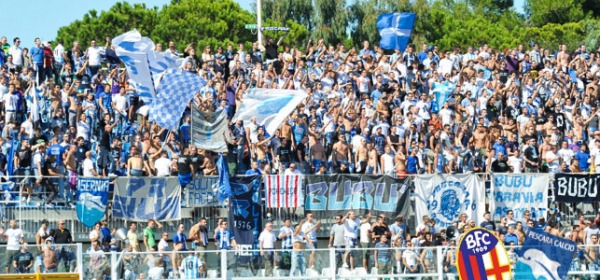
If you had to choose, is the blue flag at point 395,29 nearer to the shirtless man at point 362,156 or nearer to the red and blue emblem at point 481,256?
the shirtless man at point 362,156

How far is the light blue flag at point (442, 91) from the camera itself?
112 feet

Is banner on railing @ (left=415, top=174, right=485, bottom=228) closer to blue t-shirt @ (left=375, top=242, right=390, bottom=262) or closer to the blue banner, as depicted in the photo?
blue t-shirt @ (left=375, top=242, right=390, bottom=262)

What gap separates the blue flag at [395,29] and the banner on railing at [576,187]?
10.5 m

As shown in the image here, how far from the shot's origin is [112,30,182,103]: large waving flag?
2998cm

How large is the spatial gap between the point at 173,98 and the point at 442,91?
826 cm

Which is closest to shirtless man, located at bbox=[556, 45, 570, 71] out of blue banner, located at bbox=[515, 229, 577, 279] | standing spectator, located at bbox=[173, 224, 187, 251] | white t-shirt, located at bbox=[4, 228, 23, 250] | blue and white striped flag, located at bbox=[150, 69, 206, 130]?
blue and white striped flag, located at bbox=[150, 69, 206, 130]

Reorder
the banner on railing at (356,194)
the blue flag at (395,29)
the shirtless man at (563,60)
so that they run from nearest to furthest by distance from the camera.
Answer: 1. the banner on railing at (356,194)
2. the shirtless man at (563,60)
3. the blue flag at (395,29)

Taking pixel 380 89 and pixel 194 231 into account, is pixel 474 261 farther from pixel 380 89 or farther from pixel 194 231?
pixel 380 89

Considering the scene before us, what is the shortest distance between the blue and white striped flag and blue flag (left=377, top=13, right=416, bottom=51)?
11.2 metres

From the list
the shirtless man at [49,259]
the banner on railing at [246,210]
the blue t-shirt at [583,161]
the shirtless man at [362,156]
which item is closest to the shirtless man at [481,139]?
the blue t-shirt at [583,161]

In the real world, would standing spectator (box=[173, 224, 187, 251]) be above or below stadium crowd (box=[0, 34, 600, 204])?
below

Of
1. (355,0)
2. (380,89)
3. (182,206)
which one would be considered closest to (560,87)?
(380,89)

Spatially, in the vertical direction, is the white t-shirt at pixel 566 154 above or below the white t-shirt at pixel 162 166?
above

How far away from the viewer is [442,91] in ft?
113
